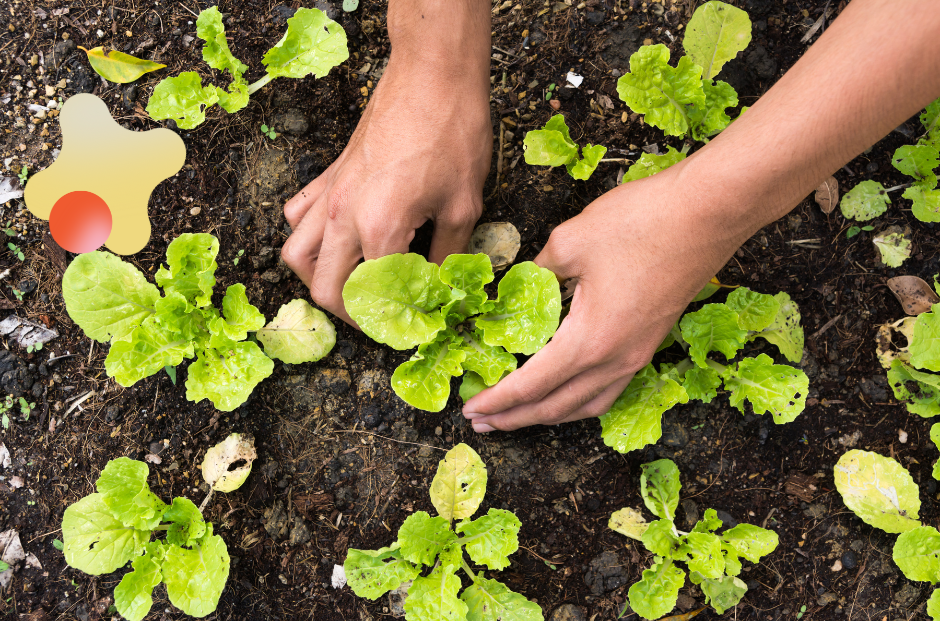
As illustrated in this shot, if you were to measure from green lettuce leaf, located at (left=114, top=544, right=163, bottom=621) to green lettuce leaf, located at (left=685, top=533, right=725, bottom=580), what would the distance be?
1843 mm

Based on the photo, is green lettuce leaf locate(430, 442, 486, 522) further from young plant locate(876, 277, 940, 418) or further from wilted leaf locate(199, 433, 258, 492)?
young plant locate(876, 277, 940, 418)

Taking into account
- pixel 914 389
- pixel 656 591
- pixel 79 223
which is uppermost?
pixel 79 223

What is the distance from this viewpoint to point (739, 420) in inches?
86.1

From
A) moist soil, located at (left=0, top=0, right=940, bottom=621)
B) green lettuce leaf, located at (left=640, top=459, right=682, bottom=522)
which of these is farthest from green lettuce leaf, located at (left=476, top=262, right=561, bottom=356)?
green lettuce leaf, located at (left=640, top=459, right=682, bottom=522)

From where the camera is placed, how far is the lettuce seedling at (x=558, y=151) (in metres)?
1.99

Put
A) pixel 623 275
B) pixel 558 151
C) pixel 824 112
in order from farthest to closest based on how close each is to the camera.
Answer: pixel 558 151 < pixel 623 275 < pixel 824 112

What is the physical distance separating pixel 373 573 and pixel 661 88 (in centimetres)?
194

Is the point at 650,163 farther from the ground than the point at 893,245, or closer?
farther from the ground

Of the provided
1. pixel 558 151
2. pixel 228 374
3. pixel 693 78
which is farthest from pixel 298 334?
pixel 693 78

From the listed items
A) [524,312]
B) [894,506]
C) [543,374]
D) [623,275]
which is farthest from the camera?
[894,506]

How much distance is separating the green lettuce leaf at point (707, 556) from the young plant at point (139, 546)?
1615 millimetres

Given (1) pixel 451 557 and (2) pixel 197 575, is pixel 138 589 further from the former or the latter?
(1) pixel 451 557

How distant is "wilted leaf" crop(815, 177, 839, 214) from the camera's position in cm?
223

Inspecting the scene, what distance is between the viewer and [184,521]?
204cm
